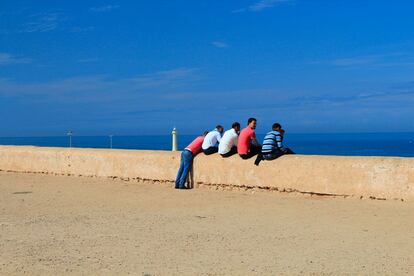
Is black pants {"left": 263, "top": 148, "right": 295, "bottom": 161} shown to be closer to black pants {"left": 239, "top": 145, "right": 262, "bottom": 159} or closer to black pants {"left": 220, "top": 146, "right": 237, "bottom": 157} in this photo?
black pants {"left": 239, "top": 145, "right": 262, "bottom": 159}

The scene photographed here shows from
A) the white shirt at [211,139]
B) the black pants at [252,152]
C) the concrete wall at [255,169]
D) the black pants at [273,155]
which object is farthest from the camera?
the white shirt at [211,139]

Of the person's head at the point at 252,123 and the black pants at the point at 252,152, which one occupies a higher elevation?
the person's head at the point at 252,123

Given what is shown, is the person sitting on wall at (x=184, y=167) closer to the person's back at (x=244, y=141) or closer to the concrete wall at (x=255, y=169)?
the concrete wall at (x=255, y=169)

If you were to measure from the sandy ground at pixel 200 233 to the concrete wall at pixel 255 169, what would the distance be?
23cm

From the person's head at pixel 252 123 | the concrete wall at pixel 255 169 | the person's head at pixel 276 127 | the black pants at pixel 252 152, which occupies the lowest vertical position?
the concrete wall at pixel 255 169

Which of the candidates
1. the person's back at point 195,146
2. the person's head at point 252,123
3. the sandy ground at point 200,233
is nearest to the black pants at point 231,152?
the person's head at point 252,123

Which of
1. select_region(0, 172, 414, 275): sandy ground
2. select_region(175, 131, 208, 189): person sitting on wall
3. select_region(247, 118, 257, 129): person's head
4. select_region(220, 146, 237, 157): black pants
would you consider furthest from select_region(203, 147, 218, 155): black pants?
select_region(247, 118, 257, 129): person's head

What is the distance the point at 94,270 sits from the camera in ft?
20.1

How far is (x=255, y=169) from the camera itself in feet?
38.9

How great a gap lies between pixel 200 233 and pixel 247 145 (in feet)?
14.0

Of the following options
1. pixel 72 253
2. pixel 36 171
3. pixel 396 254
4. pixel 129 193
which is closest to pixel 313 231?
pixel 396 254

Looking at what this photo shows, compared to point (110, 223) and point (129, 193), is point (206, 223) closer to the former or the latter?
point (110, 223)

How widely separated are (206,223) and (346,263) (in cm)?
286

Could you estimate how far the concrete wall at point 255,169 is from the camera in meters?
10.3
